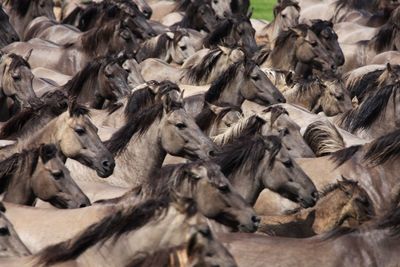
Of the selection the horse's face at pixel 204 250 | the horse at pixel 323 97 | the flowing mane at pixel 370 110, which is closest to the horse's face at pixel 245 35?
the horse at pixel 323 97

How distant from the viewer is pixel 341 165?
877cm

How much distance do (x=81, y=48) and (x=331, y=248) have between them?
7.63 m

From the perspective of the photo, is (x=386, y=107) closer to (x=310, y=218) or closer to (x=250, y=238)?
(x=310, y=218)

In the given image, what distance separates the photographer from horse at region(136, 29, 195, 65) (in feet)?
47.8

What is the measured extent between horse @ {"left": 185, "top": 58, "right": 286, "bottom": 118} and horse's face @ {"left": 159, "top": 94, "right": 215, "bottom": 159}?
238cm

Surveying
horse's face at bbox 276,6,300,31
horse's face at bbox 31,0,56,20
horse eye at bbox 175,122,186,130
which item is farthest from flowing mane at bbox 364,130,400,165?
horse's face at bbox 31,0,56,20

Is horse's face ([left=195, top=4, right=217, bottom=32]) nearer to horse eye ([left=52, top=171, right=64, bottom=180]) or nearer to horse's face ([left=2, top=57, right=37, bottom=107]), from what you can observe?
horse's face ([left=2, top=57, right=37, bottom=107])

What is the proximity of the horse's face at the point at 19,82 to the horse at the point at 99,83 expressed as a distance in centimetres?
80

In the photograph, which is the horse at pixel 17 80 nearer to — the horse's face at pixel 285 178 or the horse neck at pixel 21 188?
the horse neck at pixel 21 188

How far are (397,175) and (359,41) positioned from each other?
7862 mm

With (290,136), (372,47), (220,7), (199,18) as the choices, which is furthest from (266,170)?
(220,7)

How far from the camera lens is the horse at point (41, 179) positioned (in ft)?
24.7

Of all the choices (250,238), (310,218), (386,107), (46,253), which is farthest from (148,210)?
(386,107)

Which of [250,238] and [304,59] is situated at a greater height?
[250,238]
